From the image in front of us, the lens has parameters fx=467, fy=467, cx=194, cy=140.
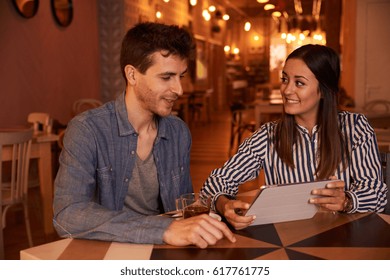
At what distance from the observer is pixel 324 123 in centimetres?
165

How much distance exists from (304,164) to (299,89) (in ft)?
0.87

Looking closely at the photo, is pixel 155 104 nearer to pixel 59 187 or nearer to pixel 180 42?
pixel 180 42

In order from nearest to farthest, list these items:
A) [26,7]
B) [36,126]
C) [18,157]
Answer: [18,157] → [36,126] → [26,7]

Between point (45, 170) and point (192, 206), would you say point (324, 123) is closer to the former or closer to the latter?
point (192, 206)

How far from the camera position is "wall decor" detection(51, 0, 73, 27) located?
5.51 meters

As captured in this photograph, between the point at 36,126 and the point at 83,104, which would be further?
the point at 83,104

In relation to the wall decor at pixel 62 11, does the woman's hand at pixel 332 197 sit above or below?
below

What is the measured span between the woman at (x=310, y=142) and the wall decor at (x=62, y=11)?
4481mm

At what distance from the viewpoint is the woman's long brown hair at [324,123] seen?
1602 millimetres

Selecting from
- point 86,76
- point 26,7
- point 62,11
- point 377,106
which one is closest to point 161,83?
point 26,7

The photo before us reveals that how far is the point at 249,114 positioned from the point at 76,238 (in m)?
5.09

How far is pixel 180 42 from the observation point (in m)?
1.49

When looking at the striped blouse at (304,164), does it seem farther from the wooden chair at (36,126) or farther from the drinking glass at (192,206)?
the wooden chair at (36,126)

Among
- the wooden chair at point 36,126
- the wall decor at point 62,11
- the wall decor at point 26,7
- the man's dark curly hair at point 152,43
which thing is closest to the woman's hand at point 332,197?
the man's dark curly hair at point 152,43
